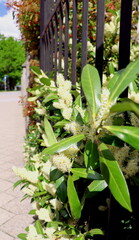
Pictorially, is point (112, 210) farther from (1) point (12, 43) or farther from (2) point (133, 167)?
(1) point (12, 43)

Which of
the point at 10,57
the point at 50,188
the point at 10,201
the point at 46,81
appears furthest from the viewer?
the point at 10,57

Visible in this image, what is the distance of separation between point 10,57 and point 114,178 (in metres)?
44.7

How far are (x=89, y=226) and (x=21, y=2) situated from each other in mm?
4282

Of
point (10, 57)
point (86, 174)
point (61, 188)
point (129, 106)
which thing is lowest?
point (61, 188)

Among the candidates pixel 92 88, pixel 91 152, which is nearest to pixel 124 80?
pixel 92 88

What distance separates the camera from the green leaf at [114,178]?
549mm

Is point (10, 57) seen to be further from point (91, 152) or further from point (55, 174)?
point (91, 152)

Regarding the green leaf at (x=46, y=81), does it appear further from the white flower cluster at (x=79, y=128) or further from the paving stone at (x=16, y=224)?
the paving stone at (x=16, y=224)

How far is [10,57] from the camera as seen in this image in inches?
1682

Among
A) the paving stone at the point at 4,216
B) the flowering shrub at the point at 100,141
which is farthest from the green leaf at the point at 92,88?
the paving stone at the point at 4,216

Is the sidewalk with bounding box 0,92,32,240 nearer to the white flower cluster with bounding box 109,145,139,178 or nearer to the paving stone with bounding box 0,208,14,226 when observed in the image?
the paving stone with bounding box 0,208,14,226

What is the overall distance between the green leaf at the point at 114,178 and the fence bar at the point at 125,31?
0.33 m

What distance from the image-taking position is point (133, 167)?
738 millimetres

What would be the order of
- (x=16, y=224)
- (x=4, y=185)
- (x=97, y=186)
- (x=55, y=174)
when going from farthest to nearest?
(x=4, y=185) < (x=16, y=224) < (x=55, y=174) < (x=97, y=186)
